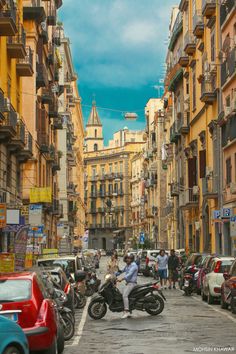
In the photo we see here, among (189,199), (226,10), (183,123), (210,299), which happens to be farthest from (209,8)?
(210,299)

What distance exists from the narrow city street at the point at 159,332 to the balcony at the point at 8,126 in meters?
9.64

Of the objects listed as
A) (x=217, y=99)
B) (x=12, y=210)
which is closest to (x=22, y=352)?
(x=12, y=210)

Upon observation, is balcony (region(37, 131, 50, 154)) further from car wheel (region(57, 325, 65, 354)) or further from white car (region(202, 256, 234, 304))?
car wheel (region(57, 325, 65, 354))

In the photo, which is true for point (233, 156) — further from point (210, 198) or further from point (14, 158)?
point (14, 158)

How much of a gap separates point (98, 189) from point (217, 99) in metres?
125

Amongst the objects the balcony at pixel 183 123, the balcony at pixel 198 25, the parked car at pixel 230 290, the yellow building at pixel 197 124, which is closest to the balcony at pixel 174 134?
the yellow building at pixel 197 124

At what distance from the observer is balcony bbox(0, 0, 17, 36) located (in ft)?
100

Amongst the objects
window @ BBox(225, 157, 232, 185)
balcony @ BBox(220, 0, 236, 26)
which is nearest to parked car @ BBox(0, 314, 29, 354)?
balcony @ BBox(220, 0, 236, 26)

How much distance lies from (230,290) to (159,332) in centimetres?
462

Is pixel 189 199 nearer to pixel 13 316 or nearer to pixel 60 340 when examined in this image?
pixel 60 340

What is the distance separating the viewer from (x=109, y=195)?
543 feet

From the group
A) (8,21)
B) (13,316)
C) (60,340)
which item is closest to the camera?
(13,316)

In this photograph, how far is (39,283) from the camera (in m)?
13.3

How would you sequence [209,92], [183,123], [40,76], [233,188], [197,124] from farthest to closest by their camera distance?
1. [183,123]
2. [197,124]
3. [40,76]
4. [209,92]
5. [233,188]
